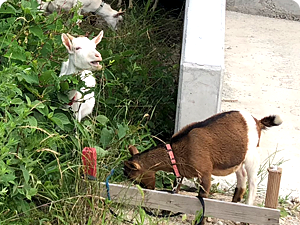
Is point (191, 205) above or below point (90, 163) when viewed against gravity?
below

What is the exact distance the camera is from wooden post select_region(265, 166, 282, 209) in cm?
352

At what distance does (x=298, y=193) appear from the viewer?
4434 millimetres

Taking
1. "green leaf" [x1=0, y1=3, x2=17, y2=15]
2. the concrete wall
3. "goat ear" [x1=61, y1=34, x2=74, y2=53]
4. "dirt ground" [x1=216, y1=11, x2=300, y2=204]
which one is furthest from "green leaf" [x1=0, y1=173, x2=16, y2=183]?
the concrete wall

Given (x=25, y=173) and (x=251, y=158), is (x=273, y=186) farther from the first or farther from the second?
(x=25, y=173)

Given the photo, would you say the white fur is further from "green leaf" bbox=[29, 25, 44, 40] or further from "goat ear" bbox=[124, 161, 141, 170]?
"green leaf" bbox=[29, 25, 44, 40]

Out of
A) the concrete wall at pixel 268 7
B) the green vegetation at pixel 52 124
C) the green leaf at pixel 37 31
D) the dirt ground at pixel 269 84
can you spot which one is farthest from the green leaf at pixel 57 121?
the concrete wall at pixel 268 7

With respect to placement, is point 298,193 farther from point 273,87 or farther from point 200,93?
point 273,87

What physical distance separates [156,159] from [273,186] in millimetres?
779

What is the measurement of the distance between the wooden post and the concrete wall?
5580mm

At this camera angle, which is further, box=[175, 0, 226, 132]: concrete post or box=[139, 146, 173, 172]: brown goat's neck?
box=[175, 0, 226, 132]: concrete post

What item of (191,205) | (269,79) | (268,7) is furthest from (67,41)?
(268,7)

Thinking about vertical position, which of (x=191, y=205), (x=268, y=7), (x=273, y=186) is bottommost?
(x=191, y=205)

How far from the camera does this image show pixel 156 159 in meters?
3.69

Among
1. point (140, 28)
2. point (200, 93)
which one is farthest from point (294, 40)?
point (200, 93)
